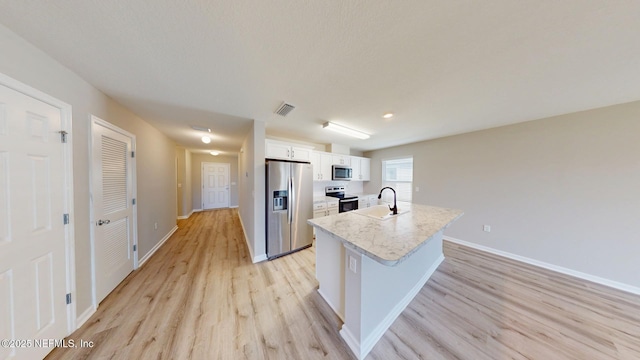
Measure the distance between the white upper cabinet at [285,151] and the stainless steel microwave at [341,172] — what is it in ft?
2.51

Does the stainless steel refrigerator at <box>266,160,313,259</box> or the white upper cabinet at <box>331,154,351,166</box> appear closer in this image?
the stainless steel refrigerator at <box>266,160,313,259</box>

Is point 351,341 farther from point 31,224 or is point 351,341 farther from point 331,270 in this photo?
point 31,224

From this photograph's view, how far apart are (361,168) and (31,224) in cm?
508

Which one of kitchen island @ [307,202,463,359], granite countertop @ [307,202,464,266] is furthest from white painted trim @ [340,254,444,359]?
granite countertop @ [307,202,464,266]

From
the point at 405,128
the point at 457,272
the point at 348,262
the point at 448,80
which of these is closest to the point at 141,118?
the point at 348,262

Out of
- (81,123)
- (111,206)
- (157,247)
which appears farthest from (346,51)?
(157,247)

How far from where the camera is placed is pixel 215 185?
22.2 ft

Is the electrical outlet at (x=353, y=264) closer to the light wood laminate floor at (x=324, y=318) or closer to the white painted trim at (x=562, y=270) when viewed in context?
the light wood laminate floor at (x=324, y=318)

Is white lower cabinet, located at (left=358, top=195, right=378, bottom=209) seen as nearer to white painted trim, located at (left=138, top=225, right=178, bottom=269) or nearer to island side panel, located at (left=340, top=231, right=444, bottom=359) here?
island side panel, located at (left=340, top=231, right=444, bottom=359)

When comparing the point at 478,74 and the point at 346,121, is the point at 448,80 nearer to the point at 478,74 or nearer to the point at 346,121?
the point at 478,74

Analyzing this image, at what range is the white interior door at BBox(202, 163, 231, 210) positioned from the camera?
655 cm

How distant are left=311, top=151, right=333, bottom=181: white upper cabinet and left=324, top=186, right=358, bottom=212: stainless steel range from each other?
41 centimetres

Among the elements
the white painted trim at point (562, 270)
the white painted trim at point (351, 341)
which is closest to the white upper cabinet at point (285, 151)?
the white painted trim at point (351, 341)

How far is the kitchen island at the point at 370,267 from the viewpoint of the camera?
1.34 meters
